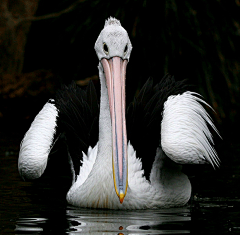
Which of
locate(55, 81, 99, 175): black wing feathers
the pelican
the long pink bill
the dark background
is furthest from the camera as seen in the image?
the dark background

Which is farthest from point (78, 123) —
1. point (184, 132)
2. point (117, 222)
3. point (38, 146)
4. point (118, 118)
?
point (117, 222)

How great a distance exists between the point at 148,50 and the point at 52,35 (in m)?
2.90

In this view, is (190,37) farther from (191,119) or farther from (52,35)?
(191,119)

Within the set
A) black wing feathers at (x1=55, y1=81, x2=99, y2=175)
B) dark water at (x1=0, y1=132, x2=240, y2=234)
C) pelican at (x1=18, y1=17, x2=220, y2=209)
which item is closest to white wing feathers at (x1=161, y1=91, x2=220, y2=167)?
pelican at (x1=18, y1=17, x2=220, y2=209)

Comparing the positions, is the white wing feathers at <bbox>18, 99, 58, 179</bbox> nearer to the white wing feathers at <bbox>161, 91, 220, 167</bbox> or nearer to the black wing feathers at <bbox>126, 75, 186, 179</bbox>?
the black wing feathers at <bbox>126, 75, 186, 179</bbox>

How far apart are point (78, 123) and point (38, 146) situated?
1.55 feet

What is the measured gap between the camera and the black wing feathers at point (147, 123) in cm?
541

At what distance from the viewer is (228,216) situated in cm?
464

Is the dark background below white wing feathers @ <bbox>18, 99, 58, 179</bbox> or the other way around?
the other way around

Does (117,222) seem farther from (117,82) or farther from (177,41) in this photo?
(177,41)

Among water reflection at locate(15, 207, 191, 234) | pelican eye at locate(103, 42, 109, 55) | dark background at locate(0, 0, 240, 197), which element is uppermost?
dark background at locate(0, 0, 240, 197)

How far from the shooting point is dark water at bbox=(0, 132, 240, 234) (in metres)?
4.16

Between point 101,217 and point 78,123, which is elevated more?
point 78,123

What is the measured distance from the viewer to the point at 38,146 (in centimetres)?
554
